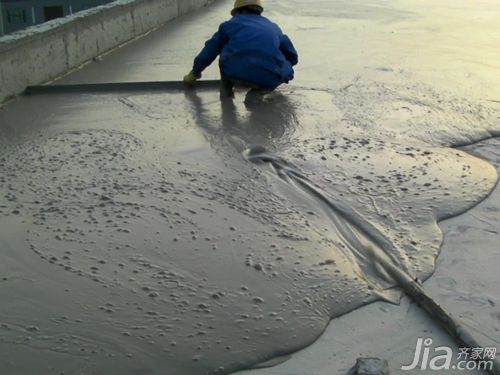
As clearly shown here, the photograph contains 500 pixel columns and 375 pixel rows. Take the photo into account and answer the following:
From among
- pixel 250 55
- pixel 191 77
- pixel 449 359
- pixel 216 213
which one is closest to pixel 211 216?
pixel 216 213

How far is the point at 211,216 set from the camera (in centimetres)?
306

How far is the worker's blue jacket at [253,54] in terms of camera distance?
16.1 ft

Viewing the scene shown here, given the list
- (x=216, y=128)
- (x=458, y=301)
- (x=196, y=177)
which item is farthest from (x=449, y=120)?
(x=458, y=301)

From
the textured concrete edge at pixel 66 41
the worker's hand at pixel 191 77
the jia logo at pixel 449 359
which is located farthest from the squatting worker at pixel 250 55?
the jia logo at pixel 449 359

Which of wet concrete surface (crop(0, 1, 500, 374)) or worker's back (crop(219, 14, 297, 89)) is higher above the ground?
worker's back (crop(219, 14, 297, 89))

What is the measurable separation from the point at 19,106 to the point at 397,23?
18.1ft

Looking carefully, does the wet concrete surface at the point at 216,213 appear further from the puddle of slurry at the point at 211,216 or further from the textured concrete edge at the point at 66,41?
the textured concrete edge at the point at 66,41

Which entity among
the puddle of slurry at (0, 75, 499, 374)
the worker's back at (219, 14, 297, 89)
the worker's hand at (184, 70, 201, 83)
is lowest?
the puddle of slurry at (0, 75, 499, 374)

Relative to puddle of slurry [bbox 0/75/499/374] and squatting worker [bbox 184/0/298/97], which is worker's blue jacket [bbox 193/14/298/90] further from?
puddle of slurry [bbox 0/75/499/374]

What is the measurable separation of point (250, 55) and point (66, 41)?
198 cm

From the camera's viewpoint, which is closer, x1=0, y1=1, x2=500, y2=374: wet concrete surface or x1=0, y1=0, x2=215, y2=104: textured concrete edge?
x1=0, y1=1, x2=500, y2=374: wet concrete surface

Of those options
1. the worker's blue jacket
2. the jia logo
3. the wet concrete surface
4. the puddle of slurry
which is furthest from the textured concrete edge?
the jia logo

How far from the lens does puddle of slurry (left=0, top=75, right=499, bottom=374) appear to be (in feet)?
7.38

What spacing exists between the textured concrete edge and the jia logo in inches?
154
